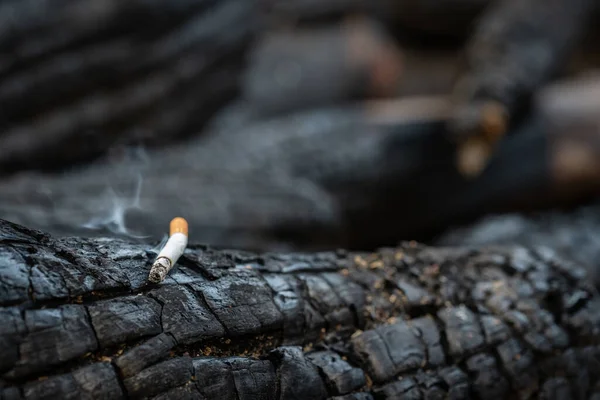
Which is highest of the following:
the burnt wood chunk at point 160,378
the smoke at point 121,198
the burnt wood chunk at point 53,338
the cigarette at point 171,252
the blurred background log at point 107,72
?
the blurred background log at point 107,72

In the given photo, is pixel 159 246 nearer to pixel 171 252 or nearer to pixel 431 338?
pixel 171 252

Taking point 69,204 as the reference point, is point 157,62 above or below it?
above

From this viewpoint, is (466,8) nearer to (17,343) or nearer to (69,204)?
(69,204)

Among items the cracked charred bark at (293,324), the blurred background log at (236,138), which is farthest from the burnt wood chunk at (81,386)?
the blurred background log at (236,138)

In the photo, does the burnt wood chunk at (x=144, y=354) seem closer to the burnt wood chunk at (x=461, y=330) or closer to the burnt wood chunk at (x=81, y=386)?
the burnt wood chunk at (x=81, y=386)

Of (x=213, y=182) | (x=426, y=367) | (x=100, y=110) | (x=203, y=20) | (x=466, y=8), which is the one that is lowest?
(x=426, y=367)

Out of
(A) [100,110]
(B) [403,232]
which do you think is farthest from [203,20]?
(B) [403,232]

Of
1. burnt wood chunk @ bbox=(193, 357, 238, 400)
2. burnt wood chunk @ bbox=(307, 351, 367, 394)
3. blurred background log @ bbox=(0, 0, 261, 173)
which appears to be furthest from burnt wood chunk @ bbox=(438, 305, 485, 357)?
blurred background log @ bbox=(0, 0, 261, 173)

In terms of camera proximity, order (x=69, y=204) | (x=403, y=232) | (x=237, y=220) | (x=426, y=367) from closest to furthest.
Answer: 1. (x=426, y=367)
2. (x=69, y=204)
3. (x=237, y=220)
4. (x=403, y=232)
